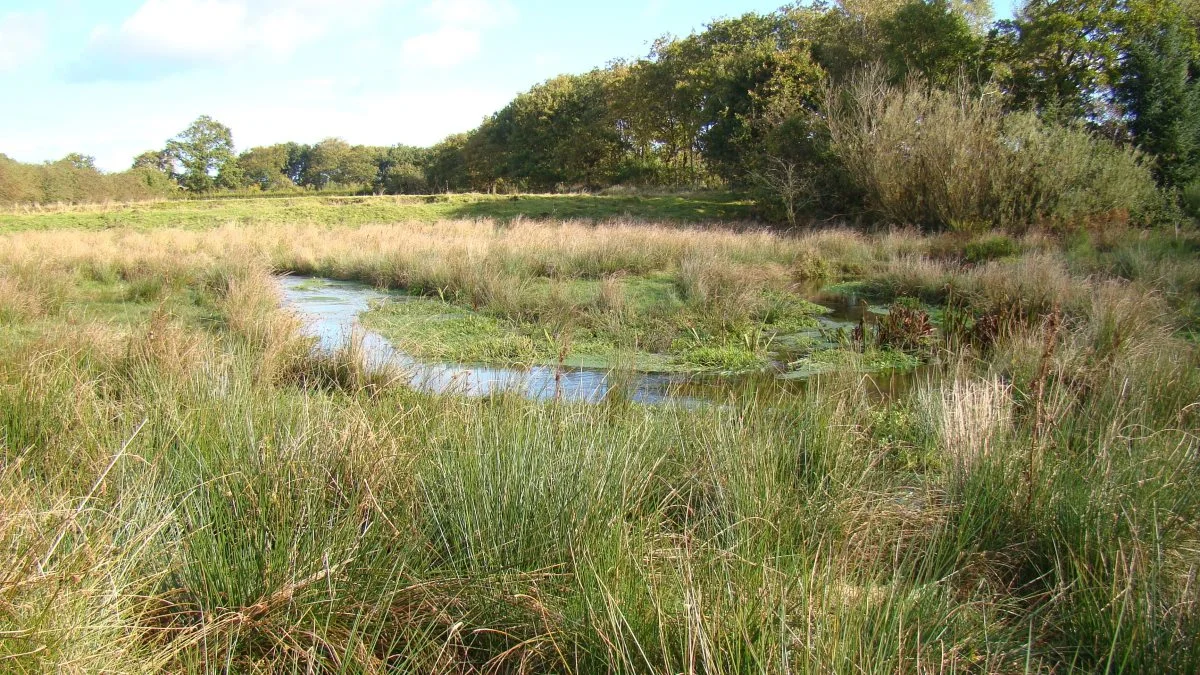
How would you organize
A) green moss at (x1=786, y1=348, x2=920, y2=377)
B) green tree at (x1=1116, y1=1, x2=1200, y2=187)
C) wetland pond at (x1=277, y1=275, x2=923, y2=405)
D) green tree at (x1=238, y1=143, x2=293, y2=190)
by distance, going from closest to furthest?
wetland pond at (x1=277, y1=275, x2=923, y2=405) < green moss at (x1=786, y1=348, x2=920, y2=377) < green tree at (x1=1116, y1=1, x2=1200, y2=187) < green tree at (x1=238, y1=143, x2=293, y2=190)

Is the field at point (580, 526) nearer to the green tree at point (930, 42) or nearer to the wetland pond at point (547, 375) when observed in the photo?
the wetland pond at point (547, 375)

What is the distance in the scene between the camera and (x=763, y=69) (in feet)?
90.0

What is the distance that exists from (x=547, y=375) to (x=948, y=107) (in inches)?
662

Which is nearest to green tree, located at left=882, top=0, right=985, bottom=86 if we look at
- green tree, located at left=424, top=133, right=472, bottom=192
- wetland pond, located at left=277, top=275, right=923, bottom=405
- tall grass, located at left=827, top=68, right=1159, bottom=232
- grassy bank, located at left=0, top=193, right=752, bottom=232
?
tall grass, located at left=827, top=68, right=1159, bottom=232

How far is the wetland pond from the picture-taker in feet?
15.2

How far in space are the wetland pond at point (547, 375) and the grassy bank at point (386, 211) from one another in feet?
36.6

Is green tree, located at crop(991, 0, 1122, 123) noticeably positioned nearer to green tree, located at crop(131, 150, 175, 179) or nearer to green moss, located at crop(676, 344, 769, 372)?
green moss, located at crop(676, 344, 769, 372)

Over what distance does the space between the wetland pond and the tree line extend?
785 cm

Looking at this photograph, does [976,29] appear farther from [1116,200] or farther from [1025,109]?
[1116,200]

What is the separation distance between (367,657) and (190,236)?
17886 millimetres

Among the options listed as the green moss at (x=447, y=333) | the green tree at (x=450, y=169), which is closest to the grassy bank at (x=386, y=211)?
the green moss at (x=447, y=333)

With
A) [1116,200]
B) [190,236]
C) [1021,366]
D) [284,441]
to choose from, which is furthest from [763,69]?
[284,441]

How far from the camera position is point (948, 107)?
19172 mm

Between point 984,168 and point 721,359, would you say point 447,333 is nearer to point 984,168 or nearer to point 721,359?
point 721,359
